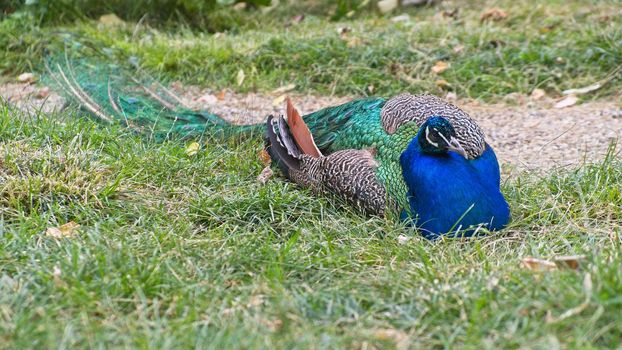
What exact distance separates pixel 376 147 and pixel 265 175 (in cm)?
61

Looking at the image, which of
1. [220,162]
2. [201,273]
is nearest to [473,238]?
[201,273]

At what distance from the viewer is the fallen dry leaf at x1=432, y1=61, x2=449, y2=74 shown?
6.26 meters

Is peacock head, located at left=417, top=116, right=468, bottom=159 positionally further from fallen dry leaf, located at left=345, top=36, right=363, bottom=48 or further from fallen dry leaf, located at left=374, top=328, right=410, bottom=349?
fallen dry leaf, located at left=345, top=36, right=363, bottom=48

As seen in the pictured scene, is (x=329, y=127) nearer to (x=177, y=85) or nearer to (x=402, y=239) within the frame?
(x=402, y=239)

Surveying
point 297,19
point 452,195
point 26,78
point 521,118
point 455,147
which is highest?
point 455,147

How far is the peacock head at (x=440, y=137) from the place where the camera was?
3744 millimetres

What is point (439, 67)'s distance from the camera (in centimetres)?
629

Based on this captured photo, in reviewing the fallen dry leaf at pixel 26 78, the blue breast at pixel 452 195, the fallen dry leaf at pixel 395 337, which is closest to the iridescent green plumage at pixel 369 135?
the blue breast at pixel 452 195

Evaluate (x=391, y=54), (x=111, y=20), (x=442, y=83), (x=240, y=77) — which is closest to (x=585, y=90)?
(x=442, y=83)

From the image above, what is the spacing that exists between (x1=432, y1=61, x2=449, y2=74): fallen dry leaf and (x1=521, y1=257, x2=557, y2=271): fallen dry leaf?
10.8 feet

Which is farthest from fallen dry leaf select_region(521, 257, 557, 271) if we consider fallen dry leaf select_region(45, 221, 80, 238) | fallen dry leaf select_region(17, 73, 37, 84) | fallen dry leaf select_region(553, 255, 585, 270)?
fallen dry leaf select_region(17, 73, 37, 84)

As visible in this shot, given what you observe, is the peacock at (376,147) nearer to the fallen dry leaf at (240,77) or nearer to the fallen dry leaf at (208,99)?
the fallen dry leaf at (208,99)

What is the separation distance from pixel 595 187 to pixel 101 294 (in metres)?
2.30

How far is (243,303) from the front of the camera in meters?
2.84
